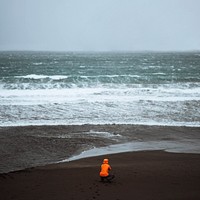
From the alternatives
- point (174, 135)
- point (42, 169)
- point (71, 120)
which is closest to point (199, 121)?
point (174, 135)

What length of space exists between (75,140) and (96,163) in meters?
3.53

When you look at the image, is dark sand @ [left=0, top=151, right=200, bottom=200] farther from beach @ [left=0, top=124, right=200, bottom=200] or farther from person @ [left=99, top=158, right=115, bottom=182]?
person @ [left=99, top=158, right=115, bottom=182]

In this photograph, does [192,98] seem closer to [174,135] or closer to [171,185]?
[174,135]

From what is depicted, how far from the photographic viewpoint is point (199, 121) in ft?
63.5

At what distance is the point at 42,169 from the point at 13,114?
11.0 metres

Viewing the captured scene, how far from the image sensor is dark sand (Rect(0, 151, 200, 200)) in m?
8.23

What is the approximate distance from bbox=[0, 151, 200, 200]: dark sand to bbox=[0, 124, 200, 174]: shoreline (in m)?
1.45

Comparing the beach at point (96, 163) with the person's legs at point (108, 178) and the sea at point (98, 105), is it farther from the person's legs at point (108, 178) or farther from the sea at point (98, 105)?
the sea at point (98, 105)

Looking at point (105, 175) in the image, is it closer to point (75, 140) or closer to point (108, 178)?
point (108, 178)

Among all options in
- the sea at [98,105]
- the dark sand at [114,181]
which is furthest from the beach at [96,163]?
the sea at [98,105]

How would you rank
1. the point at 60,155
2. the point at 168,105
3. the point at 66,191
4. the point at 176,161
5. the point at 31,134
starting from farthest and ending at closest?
1. the point at 168,105
2. the point at 31,134
3. the point at 60,155
4. the point at 176,161
5. the point at 66,191

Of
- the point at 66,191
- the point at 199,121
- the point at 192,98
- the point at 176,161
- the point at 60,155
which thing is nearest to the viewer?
the point at 66,191

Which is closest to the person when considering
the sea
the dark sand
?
the dark sand

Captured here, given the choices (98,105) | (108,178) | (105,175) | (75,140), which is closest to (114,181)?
(108,178)
